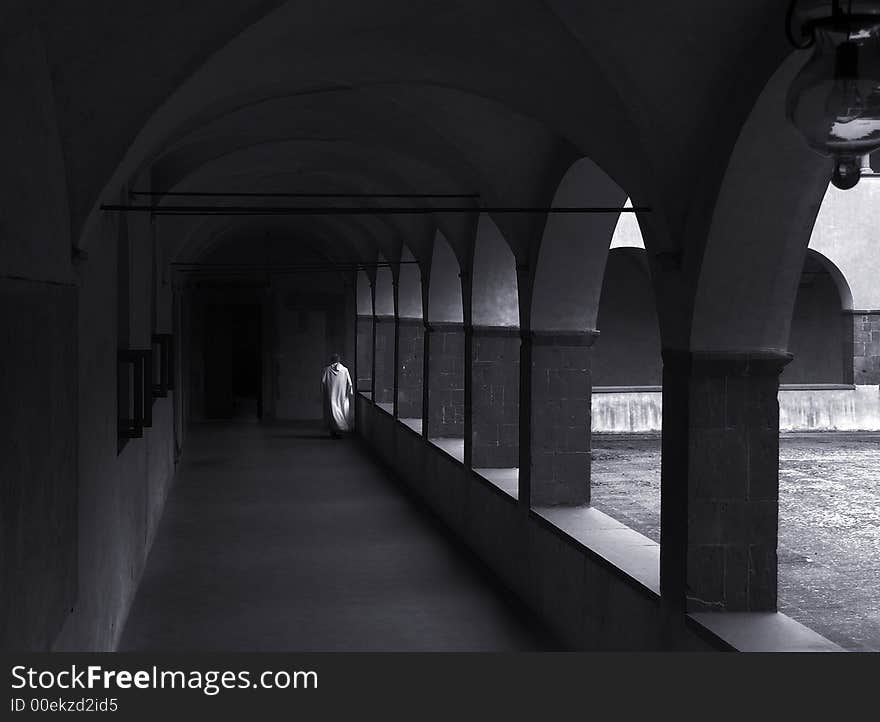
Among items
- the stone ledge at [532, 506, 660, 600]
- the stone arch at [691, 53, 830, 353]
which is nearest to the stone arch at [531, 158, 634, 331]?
the stone ledge at [532, 506, 660, 600]

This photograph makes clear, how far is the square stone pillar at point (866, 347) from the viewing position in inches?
681

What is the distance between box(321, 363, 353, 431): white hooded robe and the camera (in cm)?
1983

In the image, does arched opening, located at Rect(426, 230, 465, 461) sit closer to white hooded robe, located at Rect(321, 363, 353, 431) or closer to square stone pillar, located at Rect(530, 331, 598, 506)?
square stone pillar, located at Rect(530, 331, 598, 506)

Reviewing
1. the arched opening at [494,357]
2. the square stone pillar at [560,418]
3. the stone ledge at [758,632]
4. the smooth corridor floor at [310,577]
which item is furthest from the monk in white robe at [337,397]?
the stone ledge at [758,632]

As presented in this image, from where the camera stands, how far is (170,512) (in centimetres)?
1233

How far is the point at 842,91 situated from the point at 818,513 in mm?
8758

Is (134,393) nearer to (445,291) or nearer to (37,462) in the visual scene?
(37,462)

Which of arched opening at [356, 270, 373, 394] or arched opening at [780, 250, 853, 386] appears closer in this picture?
arched opening at [356, 270, 373, 394]

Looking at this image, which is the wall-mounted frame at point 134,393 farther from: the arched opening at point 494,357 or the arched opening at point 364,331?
the arched opening at point 364,331

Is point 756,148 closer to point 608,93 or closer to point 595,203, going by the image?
point 608,93

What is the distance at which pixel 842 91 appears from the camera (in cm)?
253

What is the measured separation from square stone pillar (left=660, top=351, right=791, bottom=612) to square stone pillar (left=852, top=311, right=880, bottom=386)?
12.3 meters

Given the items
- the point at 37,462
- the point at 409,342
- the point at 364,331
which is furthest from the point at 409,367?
the point at 37,462

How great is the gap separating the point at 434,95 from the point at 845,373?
11.6 m
